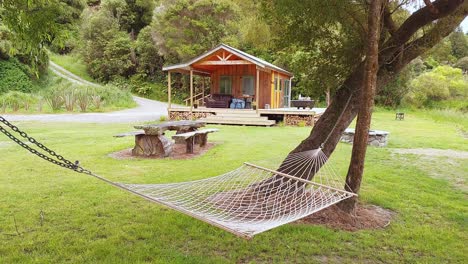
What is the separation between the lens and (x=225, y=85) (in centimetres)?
1545

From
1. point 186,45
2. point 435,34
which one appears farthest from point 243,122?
point 186,45

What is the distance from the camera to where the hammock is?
2480mm

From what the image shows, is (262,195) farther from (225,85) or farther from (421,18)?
(225,85)

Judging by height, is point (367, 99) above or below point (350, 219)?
above

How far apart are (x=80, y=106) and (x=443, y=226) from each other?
15.4 meters

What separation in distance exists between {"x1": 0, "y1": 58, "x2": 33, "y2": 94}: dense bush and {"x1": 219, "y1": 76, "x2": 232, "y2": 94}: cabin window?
11760 millimetres

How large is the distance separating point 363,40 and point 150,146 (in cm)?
405

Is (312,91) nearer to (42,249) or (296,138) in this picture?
(42,249)

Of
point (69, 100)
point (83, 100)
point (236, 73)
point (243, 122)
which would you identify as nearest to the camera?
point (243, 122)

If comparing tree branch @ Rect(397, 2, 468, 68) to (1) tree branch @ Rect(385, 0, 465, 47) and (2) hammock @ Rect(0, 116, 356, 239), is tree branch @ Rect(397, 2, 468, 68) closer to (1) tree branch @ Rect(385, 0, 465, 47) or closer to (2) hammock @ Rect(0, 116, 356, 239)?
(1) tree branch @ Rect(385, 0, 465, 47)

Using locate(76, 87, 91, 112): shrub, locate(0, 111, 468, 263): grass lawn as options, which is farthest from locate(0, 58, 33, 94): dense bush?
locate(0, 111, 468, 263): grass lawn

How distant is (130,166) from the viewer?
18.3ft

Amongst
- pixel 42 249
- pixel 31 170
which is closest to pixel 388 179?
pixel 42 249

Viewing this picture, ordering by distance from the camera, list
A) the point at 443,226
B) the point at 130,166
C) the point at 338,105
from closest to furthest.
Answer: the point at 443,226 → the point at 338,105 → the point at 130,166
